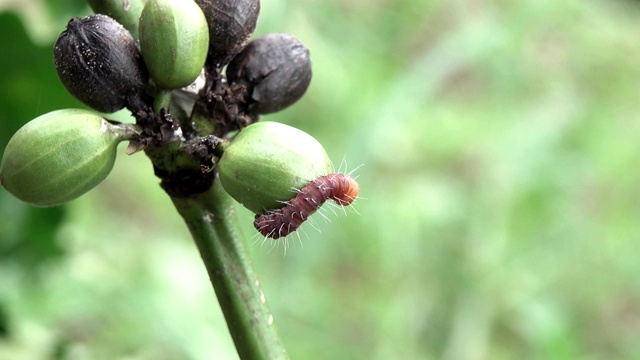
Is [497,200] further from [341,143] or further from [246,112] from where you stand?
[246,112]

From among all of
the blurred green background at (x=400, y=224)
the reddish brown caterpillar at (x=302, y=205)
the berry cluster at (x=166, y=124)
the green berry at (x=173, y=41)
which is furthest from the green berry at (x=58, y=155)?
the blurred green background at (x=400, y=224)

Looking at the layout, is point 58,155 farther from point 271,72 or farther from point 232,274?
point 271,72

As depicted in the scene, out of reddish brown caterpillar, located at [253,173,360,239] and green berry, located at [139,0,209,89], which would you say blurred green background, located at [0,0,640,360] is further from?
reddish brown caterpillar, located at [253,173,360,239]

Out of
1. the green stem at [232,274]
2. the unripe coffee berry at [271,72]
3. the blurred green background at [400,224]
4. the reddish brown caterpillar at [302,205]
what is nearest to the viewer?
the reddish brown caterpillar at [302,205]

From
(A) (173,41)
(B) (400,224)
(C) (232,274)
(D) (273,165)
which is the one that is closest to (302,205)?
(D) (273,165)

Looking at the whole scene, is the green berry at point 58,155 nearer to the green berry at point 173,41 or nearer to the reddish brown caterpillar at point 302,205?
the green berry at point 173,41

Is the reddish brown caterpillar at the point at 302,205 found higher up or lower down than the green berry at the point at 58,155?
higher up
